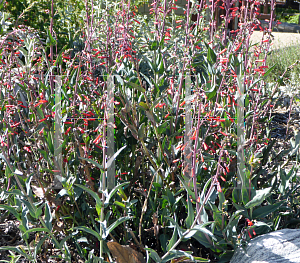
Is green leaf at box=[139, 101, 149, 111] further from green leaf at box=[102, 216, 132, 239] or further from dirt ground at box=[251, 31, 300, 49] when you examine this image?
dirt ground at box=[251, 31, 300, 49]

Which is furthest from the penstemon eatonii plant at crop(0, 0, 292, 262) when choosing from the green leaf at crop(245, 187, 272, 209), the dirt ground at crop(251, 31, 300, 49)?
the dirt ground at crop(251, 31, 300, 49)

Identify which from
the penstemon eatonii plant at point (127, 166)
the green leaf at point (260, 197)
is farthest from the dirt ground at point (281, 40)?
the green leaf at point (260, 197)

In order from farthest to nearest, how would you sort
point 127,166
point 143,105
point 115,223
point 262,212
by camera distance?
point 127,166 → point 262,212 → point 143,105 → point 115,223

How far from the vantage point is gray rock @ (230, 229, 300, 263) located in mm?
1806

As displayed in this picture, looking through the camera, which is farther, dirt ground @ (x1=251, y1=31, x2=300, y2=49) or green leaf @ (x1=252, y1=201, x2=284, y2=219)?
dirt ground @ (x1=251, y1=31, x2=300, y2=49)

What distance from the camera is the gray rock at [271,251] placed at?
181 centimetres

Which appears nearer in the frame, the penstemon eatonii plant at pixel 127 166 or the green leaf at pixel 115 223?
the green leaf at pixel 115 223

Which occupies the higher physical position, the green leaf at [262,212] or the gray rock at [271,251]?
the green leaf at [262,212]

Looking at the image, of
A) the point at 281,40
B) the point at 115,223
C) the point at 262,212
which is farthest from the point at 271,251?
the point at 281,40

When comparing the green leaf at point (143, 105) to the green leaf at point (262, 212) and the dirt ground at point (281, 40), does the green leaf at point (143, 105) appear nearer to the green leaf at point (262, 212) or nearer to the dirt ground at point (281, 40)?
the green leaf at point (262, 212)

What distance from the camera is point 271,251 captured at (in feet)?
5.98

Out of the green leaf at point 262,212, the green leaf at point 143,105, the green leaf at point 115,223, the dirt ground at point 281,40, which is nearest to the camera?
the green leaf at point 115,223

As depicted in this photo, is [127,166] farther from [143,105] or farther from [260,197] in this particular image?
[260,197]

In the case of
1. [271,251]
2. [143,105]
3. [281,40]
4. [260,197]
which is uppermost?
[143,105]
